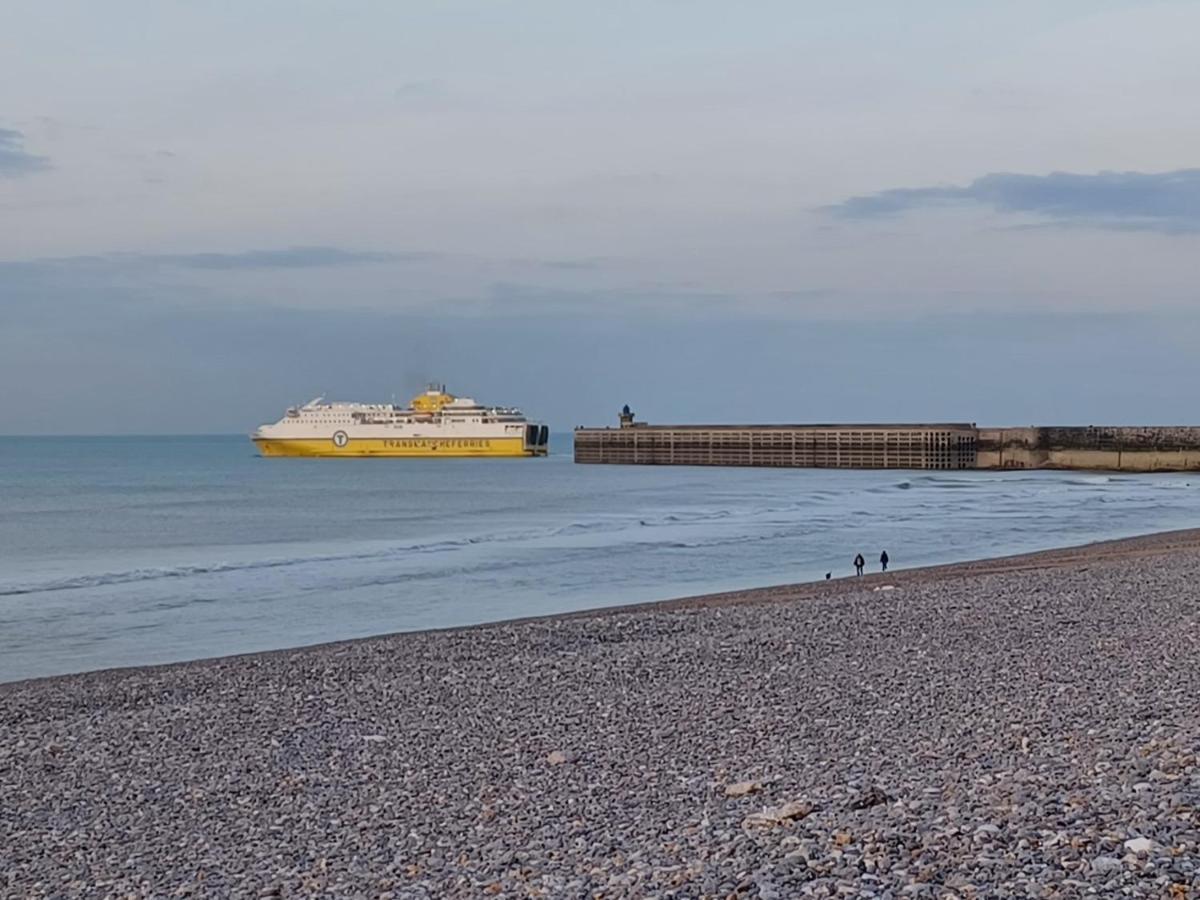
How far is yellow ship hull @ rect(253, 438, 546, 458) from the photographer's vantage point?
100625mm

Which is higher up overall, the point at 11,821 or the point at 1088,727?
the point at 1088,727

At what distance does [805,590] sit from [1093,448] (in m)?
59.7

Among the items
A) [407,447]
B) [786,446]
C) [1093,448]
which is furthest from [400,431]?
[1093,448]

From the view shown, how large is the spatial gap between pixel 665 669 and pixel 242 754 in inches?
140

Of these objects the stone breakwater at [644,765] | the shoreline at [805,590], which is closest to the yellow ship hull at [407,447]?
the shoreline at [805,590]

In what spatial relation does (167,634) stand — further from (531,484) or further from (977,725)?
(531,484)

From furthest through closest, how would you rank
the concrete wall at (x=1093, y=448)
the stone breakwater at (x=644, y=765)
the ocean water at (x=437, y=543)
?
1. the concrete wall at (x=1093, y=448)
2. the ocean water at (x=437, y=543)
3. the stone breakwater at (x=644, y=765)

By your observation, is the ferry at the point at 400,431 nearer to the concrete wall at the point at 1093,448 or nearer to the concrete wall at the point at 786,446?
the concrete wall at the point at 786,446

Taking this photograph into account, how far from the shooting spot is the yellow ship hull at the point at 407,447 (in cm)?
10062

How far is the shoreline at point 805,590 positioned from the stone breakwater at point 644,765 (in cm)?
99

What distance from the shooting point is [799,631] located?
12.7m

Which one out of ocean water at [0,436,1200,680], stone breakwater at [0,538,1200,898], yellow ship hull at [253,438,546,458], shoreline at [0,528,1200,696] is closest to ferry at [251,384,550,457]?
yellow ship hull at [253,438,546,458]

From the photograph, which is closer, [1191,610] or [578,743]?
[578,743]

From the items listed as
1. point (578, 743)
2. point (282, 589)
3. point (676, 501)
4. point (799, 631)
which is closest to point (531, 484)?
point (676, 501)
